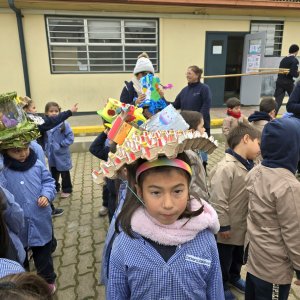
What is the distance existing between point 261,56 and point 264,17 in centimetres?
140

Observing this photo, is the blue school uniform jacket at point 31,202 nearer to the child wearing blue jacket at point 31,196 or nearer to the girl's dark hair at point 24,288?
the child wearing blue jacket at point 31,196

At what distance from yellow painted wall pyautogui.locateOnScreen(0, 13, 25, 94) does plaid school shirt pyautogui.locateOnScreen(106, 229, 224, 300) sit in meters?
8.11

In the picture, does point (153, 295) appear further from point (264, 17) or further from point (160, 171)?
point (264, 17)

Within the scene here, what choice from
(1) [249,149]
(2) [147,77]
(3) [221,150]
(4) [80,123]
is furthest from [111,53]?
(1) [249,149]

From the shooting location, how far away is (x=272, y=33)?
32.7ft

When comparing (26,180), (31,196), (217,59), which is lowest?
(31,196)

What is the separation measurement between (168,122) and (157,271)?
71 cm

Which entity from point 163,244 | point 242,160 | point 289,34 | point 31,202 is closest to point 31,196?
point 31,202

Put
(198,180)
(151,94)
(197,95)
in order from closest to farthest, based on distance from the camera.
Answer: (198,180) < (151,94) < (197,95)

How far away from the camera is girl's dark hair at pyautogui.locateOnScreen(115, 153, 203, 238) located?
4.42 ft

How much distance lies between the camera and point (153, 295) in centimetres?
135

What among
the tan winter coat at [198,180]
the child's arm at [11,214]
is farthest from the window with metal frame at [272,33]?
the child's arm at [11,214]

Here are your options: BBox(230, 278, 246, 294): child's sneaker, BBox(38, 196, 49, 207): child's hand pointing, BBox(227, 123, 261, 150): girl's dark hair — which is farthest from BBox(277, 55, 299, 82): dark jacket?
BBox(38, 196, 49, 207): child's hand pointing

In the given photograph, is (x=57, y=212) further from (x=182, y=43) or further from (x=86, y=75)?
(x=182, y=43)
